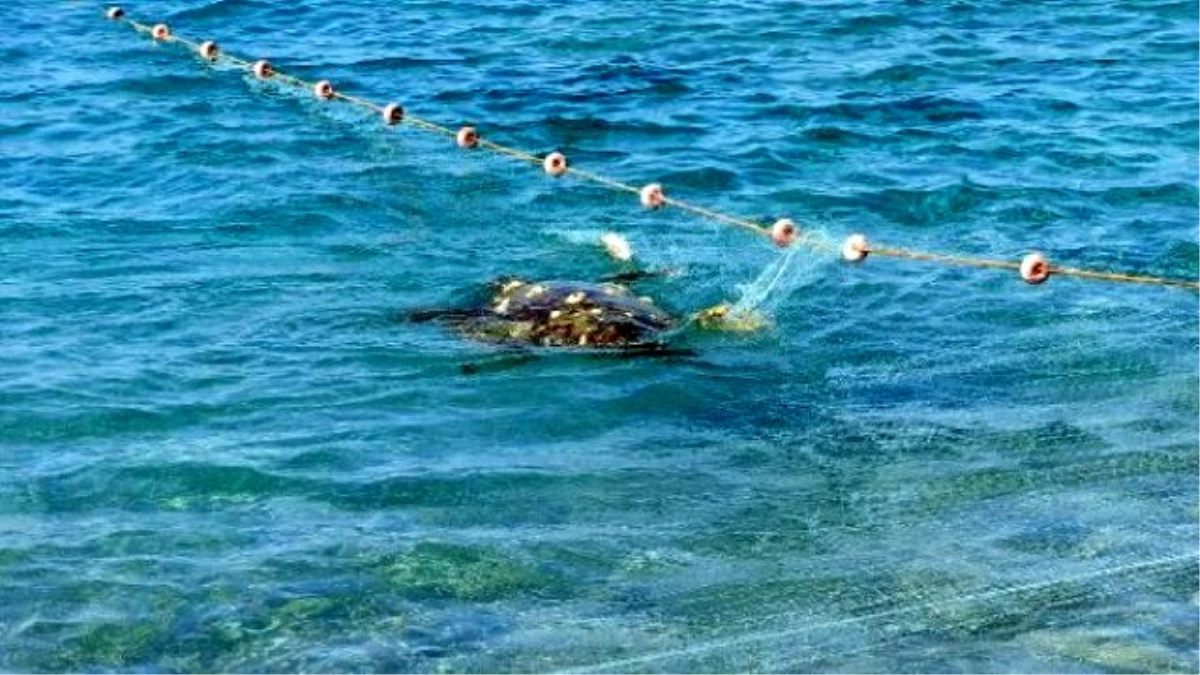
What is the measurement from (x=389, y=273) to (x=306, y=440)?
10.6 feet

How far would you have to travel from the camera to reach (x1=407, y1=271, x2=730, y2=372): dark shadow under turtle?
1033 centimetres

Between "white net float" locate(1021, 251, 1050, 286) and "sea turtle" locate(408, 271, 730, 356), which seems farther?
"sea turtle" locate(408, 271, 730, 356)

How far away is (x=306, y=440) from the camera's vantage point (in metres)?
9.05

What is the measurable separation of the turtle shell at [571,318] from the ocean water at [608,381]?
0.82 feet

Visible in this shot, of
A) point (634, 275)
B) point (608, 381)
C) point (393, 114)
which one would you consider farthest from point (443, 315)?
point (393, 114)

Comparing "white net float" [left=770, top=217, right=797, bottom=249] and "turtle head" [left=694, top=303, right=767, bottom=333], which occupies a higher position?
"white net float" [left=770, top=217, right=797, bottom=249]

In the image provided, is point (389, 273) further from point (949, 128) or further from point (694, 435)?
point (949, 128)

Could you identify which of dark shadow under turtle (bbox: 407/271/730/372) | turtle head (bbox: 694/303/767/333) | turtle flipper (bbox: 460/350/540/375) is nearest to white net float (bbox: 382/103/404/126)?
dark shadow under turtle (bbox: 407/271/730/372)

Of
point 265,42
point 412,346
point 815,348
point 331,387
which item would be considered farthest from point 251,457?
point 265,42

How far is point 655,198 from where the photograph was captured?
10766 millimetres

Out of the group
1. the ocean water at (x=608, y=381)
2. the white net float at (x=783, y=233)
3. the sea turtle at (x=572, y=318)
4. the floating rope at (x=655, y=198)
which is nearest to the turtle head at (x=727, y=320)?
the sea turtle at (x=572, y=318)

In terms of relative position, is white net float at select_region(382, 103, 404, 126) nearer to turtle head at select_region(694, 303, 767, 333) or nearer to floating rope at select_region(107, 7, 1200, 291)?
floating rope at select_region(107, 7, 1200, 291)

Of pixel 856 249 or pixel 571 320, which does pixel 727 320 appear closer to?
pixel 571 320

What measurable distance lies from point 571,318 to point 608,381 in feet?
2.58
